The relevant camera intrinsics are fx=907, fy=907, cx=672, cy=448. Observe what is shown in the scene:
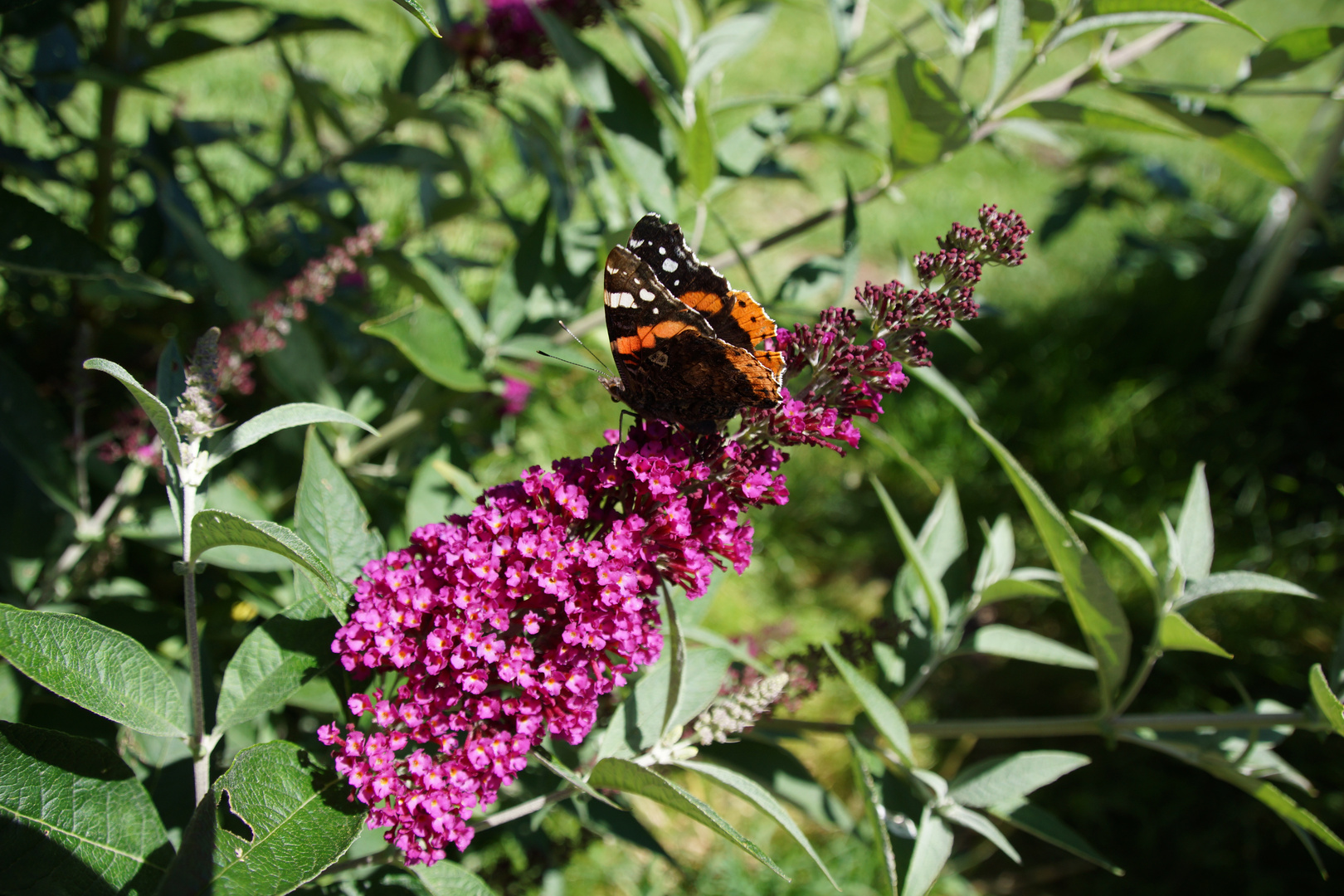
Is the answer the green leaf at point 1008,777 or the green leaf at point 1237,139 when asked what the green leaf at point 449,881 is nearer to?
the green leaf at point 1008,777

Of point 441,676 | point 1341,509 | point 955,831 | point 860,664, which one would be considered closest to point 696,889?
point 955,831

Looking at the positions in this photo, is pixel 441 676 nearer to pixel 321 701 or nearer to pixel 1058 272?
pixel 321 701

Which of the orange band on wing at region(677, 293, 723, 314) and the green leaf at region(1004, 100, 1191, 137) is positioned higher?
the green leaf at region(1004, 100, 1191, 137)

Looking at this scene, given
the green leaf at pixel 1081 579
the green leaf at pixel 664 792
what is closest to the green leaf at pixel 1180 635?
the green leaf at pixel 1081 579

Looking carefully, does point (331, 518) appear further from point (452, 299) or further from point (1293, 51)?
point (1293, 51)

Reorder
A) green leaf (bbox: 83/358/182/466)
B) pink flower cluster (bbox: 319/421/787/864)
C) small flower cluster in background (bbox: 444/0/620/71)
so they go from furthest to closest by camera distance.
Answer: small flower cluster in background (bbox: 444/0/620/71) → pink flower cluster (bbox: 319/421/787/864) → green leaf (bbox: 83/358/182/466)

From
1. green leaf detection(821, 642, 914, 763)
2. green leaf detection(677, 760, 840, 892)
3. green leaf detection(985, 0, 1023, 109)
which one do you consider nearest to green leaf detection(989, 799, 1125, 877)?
green leaf detection(821, 642, 914, 763)

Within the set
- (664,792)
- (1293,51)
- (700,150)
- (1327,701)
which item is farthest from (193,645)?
(1293,51)

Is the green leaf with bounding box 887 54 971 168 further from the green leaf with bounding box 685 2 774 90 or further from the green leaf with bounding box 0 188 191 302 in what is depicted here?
the green leaf with bounding box 0 188 191 302
